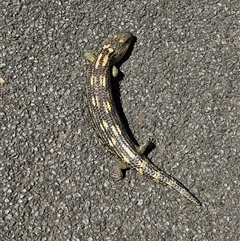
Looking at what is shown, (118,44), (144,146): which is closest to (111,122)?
(144,146)

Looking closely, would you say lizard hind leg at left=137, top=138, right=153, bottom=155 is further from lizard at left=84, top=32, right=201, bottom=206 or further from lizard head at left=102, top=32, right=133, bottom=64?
lizard head at left=102, top=32, right=133, bottom=64

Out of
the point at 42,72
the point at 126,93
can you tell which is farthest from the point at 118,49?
the point at 42,72

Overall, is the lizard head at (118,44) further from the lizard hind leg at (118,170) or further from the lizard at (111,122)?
the lizard hind leg at (118,170)

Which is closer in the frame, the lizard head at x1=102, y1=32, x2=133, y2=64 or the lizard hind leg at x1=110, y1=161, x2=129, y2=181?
the lizard hind leg at x1=110, y1=161, x2=129, y2=181

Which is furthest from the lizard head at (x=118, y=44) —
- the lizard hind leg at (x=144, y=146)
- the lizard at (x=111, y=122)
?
the lizard hind leg at (x=144, y=146)

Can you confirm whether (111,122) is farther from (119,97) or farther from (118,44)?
(118,44)

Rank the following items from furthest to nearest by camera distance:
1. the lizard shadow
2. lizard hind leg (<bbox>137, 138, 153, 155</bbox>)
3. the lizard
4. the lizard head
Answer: the lizard head, the lizard shadow, lizard hind leg (<bbox>137, 138, 153, 155</bbox>), the lizard

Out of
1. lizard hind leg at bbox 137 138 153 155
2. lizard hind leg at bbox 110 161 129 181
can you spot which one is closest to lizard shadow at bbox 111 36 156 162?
lizard hind leg at bbox 137 138 153 155
